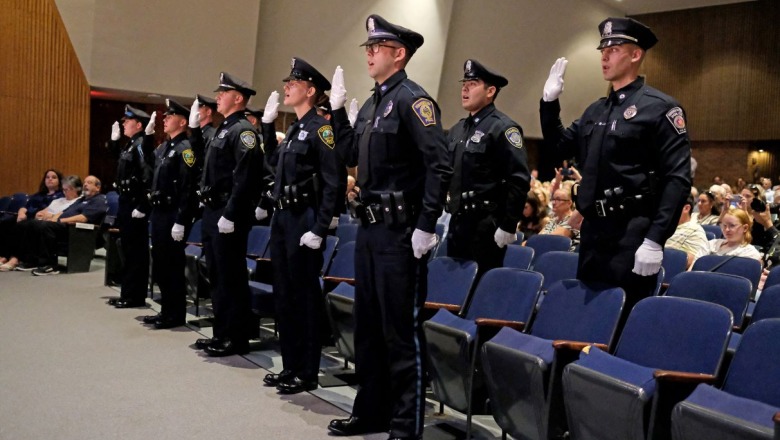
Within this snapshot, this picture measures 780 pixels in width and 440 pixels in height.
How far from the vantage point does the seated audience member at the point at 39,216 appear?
8391mm

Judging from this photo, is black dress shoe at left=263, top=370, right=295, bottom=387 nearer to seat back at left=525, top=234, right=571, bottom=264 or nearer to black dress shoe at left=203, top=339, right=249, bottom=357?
black dress shoe at left=203, top=339, right=249, bottom=357

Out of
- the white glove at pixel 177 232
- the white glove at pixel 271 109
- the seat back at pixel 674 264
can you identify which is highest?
the white glove at pixel 271 109

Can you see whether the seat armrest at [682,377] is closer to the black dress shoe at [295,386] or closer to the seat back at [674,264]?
the seat back at [674,264]

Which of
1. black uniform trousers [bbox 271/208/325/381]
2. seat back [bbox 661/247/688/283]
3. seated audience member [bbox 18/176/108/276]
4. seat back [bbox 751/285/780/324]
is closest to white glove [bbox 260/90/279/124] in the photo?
black uniform trousers [bbox 271/208/325/381]

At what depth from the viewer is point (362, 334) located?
3100 millimetres

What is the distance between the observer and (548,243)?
484 centimetres

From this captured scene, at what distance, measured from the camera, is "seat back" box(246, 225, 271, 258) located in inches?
220

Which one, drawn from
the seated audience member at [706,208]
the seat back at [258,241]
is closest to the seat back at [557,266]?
the seat back at [258,241]

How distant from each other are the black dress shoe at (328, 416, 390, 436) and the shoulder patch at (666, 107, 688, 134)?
1.82m

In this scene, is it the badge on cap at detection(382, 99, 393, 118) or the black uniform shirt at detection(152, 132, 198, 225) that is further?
the black uniform shirt at detection(152, 132, 198, 225)

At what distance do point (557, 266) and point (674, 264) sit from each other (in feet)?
2.75

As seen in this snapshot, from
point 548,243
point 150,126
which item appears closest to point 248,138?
point 548,243

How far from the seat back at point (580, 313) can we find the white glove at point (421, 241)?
59 cm

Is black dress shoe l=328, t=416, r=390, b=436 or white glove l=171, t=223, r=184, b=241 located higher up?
white glove l=171, t=223, r=184, b=241
